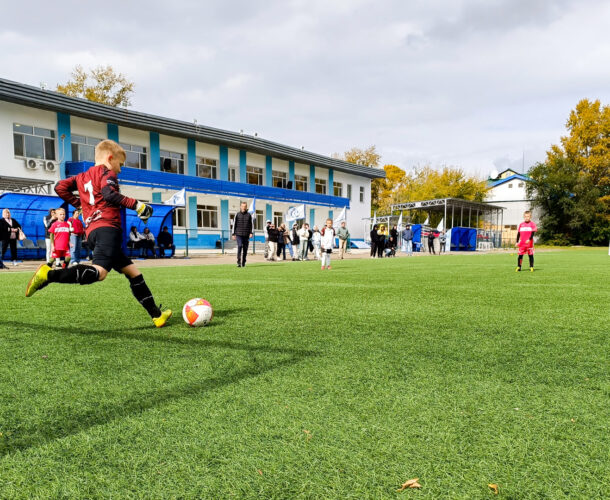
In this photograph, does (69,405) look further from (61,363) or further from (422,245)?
(422,245)

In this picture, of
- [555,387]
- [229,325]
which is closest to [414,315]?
[229,325]

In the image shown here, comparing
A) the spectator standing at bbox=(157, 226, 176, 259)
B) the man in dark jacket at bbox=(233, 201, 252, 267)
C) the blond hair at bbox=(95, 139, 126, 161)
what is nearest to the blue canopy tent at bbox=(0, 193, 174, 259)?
the spectator standing at bbox=(157, 226, 176, 259)

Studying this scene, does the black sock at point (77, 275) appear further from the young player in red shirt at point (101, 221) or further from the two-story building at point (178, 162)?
the two-story building at point (178, 162)

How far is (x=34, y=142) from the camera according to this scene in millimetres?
24391

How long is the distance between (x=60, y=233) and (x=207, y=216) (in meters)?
21.6

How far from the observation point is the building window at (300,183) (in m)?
40.7

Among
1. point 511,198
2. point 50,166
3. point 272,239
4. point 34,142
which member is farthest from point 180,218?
point 511,198

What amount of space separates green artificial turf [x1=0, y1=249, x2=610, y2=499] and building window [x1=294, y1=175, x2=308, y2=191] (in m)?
36.4

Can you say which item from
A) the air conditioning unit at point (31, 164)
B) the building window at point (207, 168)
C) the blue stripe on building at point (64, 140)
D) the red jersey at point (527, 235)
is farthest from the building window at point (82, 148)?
the red jersey at point (527, 235)

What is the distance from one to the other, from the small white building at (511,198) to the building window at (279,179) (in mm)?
26271

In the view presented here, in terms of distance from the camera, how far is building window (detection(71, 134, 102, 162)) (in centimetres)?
2617

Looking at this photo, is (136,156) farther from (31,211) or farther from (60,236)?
(60,236)

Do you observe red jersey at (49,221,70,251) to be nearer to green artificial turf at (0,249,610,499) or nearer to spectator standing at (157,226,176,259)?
green artificial turf at (0,249,610,499)

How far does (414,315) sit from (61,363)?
3.82m
